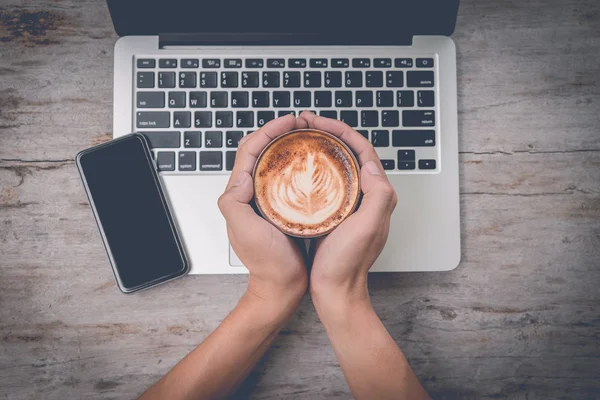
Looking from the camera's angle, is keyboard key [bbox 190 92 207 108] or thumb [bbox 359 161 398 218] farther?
keyboard key [bbox 190 92 207 108]

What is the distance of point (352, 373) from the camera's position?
2.76 feet

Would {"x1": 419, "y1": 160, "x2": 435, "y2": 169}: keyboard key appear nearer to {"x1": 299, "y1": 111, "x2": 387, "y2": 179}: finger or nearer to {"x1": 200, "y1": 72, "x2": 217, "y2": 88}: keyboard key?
{"x1": 299, "y1": 111, "x2": 387, "y2": 179}: finger

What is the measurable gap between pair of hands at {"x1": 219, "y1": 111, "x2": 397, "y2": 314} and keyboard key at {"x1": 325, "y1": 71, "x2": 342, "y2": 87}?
11 cm

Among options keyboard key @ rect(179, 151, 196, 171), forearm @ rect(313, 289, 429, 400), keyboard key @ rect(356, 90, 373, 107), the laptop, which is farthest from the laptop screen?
forearm @ rect(313, 289, 429, 400)

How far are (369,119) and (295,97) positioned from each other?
5.8 inches

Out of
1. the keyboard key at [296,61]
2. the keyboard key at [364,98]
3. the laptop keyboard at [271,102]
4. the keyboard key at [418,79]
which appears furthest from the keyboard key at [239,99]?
the keyboard key at [418,79]

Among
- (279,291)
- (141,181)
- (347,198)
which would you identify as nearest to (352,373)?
(279,291)

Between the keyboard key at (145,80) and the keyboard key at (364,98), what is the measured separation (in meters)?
0.39

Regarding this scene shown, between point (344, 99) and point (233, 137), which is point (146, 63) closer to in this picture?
point (233, 137)

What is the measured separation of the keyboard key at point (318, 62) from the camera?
0.88m

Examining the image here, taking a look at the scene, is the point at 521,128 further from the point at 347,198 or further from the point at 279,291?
the point at 279,291

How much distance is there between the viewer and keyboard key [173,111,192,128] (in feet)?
2.84

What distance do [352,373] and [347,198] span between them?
1.10 feet

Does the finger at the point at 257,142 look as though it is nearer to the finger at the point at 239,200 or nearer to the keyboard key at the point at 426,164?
the finger at the point at 239,200
